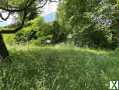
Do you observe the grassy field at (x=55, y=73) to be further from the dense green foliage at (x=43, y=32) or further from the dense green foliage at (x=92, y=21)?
the dense green foliage at (x=43, y=32)

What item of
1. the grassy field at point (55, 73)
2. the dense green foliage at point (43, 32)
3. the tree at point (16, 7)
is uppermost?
the tree at point (16, 7)

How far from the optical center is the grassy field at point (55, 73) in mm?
5809

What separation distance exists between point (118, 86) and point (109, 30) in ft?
28.8

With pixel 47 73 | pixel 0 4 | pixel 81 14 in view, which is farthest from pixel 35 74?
pixel 81 14

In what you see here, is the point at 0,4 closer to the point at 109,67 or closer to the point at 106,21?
the point at 109,67

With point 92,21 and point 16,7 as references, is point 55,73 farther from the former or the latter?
point 92,21

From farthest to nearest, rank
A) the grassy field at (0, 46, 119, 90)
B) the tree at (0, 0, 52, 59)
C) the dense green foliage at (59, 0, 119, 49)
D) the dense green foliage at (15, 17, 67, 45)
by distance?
the dense green foliage at (15, 17, 67, 45) < the dense green foliage at (59, 0, 119, 49) < the tree at (0, 0, 52, 59) < the grassy field at (0, 46, 119, 90)

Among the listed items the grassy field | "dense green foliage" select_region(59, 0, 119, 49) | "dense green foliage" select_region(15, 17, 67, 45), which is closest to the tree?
the grassy field

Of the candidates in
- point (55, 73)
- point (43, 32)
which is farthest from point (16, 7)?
point (43, 32)

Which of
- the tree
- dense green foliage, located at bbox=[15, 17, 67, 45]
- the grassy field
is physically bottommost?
dense green foliage, located at bbox=[15, 17, 67, 45]

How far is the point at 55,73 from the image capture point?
6.46 meters

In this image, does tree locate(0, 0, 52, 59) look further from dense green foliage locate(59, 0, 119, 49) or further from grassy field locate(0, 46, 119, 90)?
dense green foliage locate(59, 0, 119, 49)

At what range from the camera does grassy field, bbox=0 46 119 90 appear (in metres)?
5.81

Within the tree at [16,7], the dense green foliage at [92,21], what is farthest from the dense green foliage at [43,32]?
the tree at [16,7]
